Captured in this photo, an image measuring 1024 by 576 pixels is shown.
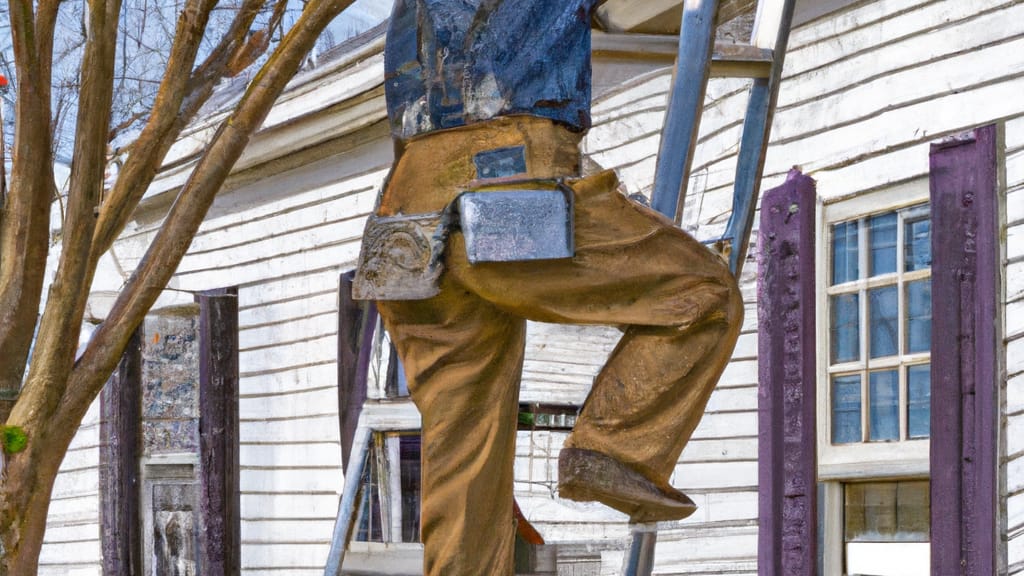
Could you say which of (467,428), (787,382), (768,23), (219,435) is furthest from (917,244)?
(219,435)

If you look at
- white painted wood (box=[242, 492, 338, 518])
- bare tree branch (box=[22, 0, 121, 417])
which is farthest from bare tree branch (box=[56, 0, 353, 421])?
white painted wood (box=[242, 492, 338, 518])

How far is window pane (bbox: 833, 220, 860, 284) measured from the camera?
20.4ft

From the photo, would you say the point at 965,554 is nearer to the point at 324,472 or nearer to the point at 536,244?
the point at 536,244

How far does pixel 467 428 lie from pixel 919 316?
3.02 meters

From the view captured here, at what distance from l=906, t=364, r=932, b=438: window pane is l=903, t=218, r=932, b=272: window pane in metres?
0.34

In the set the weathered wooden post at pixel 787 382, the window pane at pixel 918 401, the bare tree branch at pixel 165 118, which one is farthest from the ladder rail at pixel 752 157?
the bare tree branch at pixel 165 118

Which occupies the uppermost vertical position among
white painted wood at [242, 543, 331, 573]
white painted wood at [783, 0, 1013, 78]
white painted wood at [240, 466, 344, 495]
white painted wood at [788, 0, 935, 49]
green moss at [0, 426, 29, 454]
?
white painted wood at [788, 0, 935, 49]

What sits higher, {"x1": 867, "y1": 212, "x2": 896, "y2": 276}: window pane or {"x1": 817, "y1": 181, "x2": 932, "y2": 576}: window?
{"x1": 867, "y1": 212, "x2": 896, "y2": 276}: window pane

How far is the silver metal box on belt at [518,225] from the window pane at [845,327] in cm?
332

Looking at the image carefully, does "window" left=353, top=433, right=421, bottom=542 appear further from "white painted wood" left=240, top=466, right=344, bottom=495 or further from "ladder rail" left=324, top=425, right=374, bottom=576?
"white painted wood" left=240, top=466, right=344, bottom=495

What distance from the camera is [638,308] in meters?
3.03

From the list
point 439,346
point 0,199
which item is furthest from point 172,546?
point 439,346

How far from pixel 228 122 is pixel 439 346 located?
4.37 meters

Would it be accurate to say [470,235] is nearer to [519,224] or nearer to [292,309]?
[519,224]
